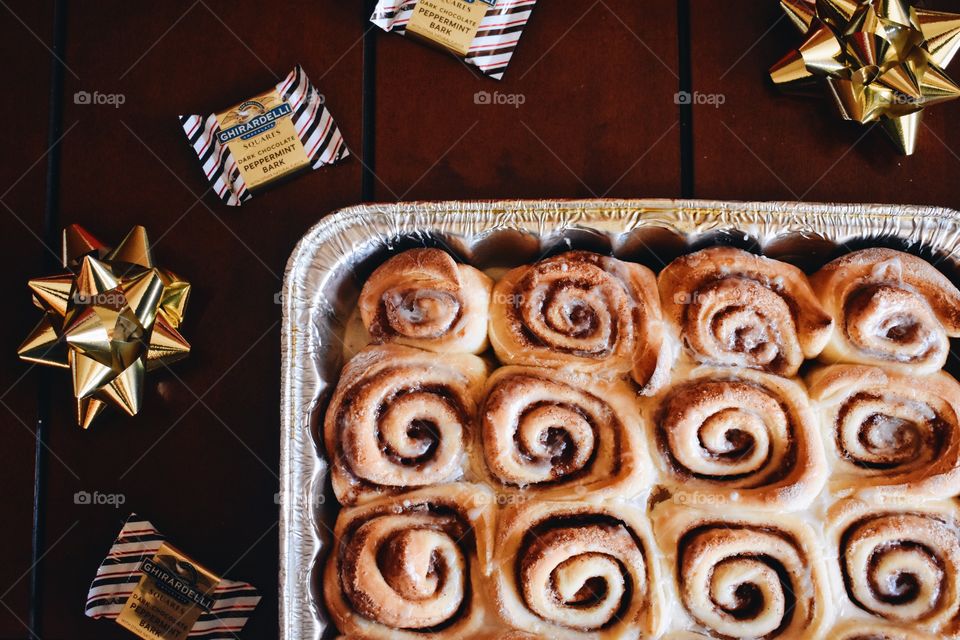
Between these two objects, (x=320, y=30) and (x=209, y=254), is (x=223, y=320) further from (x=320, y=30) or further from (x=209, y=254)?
(x=320, y=30)

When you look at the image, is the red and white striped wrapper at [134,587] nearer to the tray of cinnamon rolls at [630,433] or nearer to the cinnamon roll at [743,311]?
the tray of cinnamon rolls at [630,433]

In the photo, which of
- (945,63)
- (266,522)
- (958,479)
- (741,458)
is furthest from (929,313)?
(266,522)

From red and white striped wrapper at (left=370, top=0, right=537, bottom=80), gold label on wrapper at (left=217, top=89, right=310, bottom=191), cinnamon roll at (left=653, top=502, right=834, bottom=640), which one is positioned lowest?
cinnamon roll at (left=653, top=502, right=834, bottom=640)

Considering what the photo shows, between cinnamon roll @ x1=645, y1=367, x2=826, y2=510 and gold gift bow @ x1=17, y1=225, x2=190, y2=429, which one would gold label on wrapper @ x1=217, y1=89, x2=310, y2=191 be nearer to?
gold gift bow @ x1=17, y1=225, x2=190, y2=429

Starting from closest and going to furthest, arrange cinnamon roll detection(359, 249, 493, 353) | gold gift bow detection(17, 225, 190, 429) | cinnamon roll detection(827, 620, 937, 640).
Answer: cinnamon roll detection(827, 620, 937, 640)
cinnamon roll detection(359, 249, 493, 353)
gold gift bow detection(17, 225, 190, 429)

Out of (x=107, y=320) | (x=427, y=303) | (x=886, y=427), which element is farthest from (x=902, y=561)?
(x=107, y=320)

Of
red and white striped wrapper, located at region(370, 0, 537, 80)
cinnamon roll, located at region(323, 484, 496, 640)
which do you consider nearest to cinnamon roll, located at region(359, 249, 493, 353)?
cinnamon roll, located at region(323, 484, 496, 640)

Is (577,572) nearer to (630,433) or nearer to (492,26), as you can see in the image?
(630,433)
